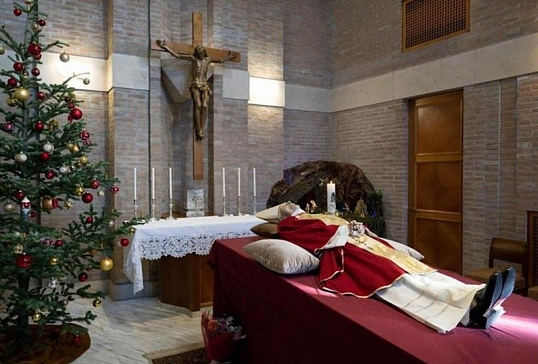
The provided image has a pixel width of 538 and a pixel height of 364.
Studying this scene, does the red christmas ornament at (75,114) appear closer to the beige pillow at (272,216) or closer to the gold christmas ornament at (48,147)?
the gold christmas ornament at (48,147)

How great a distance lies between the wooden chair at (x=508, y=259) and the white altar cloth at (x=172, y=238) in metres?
2.58

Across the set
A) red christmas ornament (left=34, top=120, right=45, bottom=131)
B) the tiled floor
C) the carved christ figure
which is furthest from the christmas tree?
the carved christ figure

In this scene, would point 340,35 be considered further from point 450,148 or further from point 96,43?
point 96,43

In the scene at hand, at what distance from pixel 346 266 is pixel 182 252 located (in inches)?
87.4

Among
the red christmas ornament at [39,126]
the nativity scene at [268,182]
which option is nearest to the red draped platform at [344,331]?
the nativity scene at [268,182]

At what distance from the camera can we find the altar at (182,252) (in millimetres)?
3840

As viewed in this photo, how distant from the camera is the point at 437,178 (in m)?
5.51

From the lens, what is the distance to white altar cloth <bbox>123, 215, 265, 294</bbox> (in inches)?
149

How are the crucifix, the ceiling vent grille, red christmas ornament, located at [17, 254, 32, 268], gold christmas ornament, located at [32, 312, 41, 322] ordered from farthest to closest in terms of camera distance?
the ceiling vent grille, the crucifix, gold christmas ornament, located at [32, 312, 41, 322], red christmas ornament, located at [17, 254, 32, 268]

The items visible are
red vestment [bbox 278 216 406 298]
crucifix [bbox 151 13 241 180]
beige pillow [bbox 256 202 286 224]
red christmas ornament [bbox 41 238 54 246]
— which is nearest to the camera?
red vestment [bbox 278 216 406 298]

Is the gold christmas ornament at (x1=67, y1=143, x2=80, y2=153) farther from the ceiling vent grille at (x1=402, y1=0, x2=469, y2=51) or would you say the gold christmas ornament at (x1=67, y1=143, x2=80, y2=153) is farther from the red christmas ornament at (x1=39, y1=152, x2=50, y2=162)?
the ceiling vent grille at (x1=402, y1=0, x2=469, y2=51)

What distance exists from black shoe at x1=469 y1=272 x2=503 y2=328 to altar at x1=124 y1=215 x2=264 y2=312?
2.91m

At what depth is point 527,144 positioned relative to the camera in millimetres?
4383

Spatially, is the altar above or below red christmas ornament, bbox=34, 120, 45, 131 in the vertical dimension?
below
